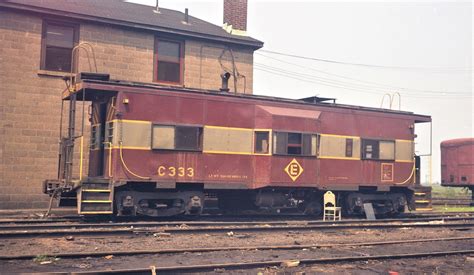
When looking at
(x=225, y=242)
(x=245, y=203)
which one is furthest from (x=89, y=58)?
(x=225, y=242)

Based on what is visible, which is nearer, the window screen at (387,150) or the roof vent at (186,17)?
the window screen at (387,150)

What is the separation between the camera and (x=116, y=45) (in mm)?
19562

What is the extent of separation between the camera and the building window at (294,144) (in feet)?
49.3

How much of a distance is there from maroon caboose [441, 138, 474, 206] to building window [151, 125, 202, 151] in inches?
659

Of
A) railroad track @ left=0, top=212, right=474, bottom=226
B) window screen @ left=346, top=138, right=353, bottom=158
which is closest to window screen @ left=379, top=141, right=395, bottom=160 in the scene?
window screen @ left=346, top=138, right=353, bottom=158

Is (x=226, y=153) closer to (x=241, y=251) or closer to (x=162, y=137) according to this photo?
(x=162, y=137)

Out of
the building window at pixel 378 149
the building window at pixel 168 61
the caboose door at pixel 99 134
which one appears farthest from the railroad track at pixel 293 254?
the building window at pixel 168 61

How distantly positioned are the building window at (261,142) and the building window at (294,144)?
261 millimetres

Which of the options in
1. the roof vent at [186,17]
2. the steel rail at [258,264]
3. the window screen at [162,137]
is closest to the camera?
the steel rail at [258,264]

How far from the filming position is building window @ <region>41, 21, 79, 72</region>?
18.2 m

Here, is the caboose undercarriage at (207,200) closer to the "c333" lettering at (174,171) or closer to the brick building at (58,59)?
the "c333" lettering at (174,171)

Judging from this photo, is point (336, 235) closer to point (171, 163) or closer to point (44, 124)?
point (171, 163)

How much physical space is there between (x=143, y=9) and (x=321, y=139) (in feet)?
40.8

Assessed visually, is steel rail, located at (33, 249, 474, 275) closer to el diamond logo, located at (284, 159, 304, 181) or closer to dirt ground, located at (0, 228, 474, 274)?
dirt ground, located at (0, 228, 474, 274)
